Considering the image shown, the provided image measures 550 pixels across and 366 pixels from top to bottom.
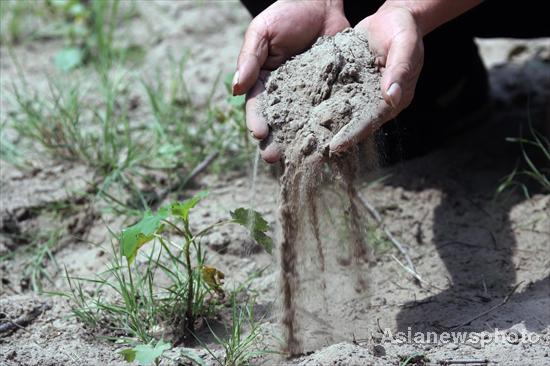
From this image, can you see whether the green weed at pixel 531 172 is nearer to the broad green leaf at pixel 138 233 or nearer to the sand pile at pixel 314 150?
the sand pile at pixel 314 150

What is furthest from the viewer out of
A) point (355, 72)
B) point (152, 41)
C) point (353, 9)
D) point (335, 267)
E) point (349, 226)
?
point (152, 41)

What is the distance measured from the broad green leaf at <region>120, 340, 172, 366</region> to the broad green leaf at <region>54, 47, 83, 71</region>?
1.95 meters

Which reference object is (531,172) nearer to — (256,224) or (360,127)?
(360,127)

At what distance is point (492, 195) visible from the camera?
273 cm

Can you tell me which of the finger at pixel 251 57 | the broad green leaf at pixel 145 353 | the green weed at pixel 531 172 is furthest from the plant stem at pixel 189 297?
the green weed at pixel 531 172

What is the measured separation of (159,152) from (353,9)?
82 cm

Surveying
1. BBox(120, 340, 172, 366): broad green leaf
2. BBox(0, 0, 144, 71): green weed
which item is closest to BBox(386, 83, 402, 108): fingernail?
BBox(120, 340, 172, 366): broad green leaf

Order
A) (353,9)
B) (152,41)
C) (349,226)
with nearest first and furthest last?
1. (349,226)
2. (353,9)
3. (152,41)

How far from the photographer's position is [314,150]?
1956mm

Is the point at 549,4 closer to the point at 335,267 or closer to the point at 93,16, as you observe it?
the point at 335,267

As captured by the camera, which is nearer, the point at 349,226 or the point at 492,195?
the point at 349,226

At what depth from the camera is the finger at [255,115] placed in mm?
2021

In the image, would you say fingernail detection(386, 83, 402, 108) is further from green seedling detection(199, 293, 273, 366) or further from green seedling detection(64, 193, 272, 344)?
green seedling detection(199, 293, 273, 366)

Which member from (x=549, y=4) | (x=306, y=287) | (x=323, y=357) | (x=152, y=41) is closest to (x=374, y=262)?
(x=306, y=287)
